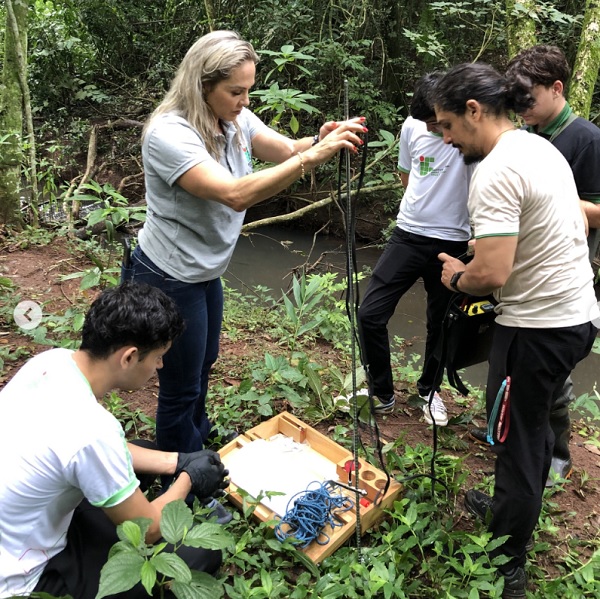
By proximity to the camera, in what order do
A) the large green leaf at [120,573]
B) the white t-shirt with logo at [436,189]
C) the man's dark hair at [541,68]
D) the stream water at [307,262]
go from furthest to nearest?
1. the stream water at [307,262]
2. the white t-shirt with logo at [436,189]
3. the man's dark hair at [541,68]
4. the large green leaf at [120,573]

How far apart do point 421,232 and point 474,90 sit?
0.97 metres

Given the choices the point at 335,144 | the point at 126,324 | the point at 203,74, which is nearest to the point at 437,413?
the point at 335,144

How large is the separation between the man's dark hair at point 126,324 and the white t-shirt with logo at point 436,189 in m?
1.46

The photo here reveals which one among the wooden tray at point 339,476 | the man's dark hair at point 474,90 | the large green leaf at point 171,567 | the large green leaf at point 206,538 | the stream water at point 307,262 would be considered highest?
the man's dark hair at point 474,90

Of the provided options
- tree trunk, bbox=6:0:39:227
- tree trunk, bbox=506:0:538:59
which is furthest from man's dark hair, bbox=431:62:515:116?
tree trunk, bbox=6:0:39:227

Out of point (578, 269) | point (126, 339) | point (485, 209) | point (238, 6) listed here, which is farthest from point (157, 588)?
point (238, 6)

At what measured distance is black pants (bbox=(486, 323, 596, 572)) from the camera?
1.64 metres

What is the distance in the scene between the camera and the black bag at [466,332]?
1.83 m

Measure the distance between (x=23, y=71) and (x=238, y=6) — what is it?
3.83 metres

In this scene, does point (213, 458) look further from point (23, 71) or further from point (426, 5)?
point (426, 5)

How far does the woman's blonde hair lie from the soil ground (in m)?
1.59

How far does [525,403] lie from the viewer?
1.67 metres

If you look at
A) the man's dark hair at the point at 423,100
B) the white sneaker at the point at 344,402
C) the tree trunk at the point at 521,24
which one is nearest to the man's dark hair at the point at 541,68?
the man's dark hair at the point at 423,100

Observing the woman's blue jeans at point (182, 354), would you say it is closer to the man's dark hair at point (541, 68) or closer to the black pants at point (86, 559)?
the black pants at point (86, 559)
